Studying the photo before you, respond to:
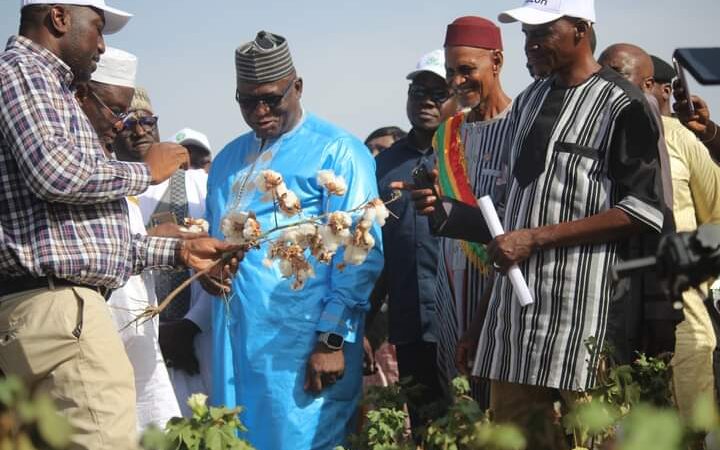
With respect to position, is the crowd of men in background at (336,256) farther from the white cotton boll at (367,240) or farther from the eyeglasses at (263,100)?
the white cotton boll at (367,240)

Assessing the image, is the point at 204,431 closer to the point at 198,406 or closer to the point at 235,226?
the point at 198,406

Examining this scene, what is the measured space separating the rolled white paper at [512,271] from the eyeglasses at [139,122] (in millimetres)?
2561

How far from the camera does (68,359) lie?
363 cm

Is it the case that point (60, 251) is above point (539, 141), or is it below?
below

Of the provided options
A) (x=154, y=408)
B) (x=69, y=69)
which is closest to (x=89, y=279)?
(x=69, y=69)

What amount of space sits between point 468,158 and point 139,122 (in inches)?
80.3

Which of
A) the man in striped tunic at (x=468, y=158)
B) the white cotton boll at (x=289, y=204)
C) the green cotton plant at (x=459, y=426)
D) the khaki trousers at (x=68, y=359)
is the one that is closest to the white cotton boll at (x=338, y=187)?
the white cotton boll at (x=289, y=204)

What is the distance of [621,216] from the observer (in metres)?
3.81

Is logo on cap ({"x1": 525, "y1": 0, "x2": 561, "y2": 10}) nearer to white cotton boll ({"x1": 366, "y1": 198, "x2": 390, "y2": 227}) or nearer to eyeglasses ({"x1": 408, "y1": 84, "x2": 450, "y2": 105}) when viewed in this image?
white cotton boll ({"x1": 366, "y1": 198, "x2": 390, "y2": 227})

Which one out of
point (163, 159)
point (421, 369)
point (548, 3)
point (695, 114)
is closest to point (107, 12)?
point (163, 159)

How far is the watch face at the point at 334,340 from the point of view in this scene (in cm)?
500

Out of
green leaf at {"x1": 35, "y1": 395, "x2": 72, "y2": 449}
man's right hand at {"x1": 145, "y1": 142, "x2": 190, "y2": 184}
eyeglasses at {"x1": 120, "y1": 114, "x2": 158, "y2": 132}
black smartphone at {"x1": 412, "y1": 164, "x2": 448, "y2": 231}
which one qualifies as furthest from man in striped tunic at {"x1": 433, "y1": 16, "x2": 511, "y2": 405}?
green leaf at {"x1": 35, "y1": 395, "x2": 72, "y2": 449}

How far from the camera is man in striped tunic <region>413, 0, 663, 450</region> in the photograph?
3828 millimetres

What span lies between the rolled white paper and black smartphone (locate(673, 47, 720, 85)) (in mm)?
1454
